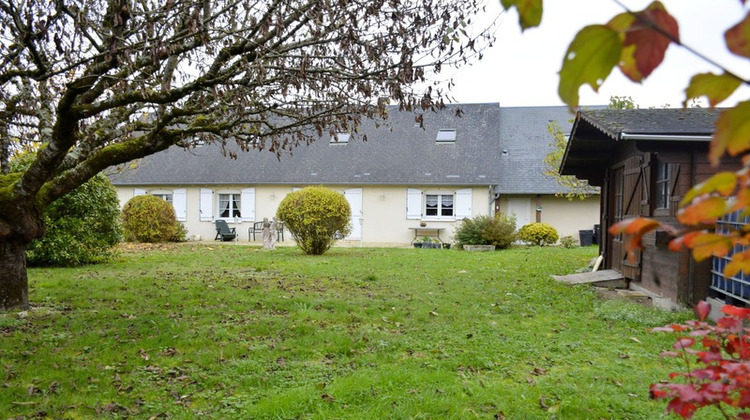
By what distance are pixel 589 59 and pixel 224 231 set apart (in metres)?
22.2

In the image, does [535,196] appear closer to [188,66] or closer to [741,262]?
[188,66]

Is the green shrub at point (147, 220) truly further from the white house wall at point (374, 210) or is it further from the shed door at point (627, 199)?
the shed door at point (627, 199)

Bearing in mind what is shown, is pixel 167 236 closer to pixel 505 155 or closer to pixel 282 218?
pixel 282 218

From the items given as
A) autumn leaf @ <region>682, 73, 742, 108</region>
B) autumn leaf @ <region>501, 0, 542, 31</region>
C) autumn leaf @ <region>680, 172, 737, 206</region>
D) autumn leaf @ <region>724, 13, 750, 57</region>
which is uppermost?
autumn leaf @ <region>501, 0, 542, 31</region>

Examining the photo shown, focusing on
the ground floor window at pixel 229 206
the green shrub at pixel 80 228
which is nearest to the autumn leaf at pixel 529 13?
the green shrub at pixel 80 228

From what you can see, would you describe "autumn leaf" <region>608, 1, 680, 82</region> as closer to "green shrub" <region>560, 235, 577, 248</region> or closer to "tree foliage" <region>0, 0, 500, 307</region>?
"tree foliage" <region>0, 0, 500, 307</region>

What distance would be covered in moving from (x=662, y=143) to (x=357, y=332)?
499cm

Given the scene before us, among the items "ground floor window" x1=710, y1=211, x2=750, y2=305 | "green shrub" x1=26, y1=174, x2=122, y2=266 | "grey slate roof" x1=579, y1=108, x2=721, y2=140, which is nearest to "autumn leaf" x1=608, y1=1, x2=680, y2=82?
"ground floor window" x1=710, y1=211, x2=750, y2=305

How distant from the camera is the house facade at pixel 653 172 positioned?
6.64 metres

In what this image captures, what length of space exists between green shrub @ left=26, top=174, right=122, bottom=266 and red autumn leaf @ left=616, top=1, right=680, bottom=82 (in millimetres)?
12482

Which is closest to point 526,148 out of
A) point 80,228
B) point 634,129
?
point 634,129

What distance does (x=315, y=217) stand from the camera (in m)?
14.3

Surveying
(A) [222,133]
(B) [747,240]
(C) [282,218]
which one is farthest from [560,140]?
(B) [747,240]

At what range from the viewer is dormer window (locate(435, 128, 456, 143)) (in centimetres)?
2323
